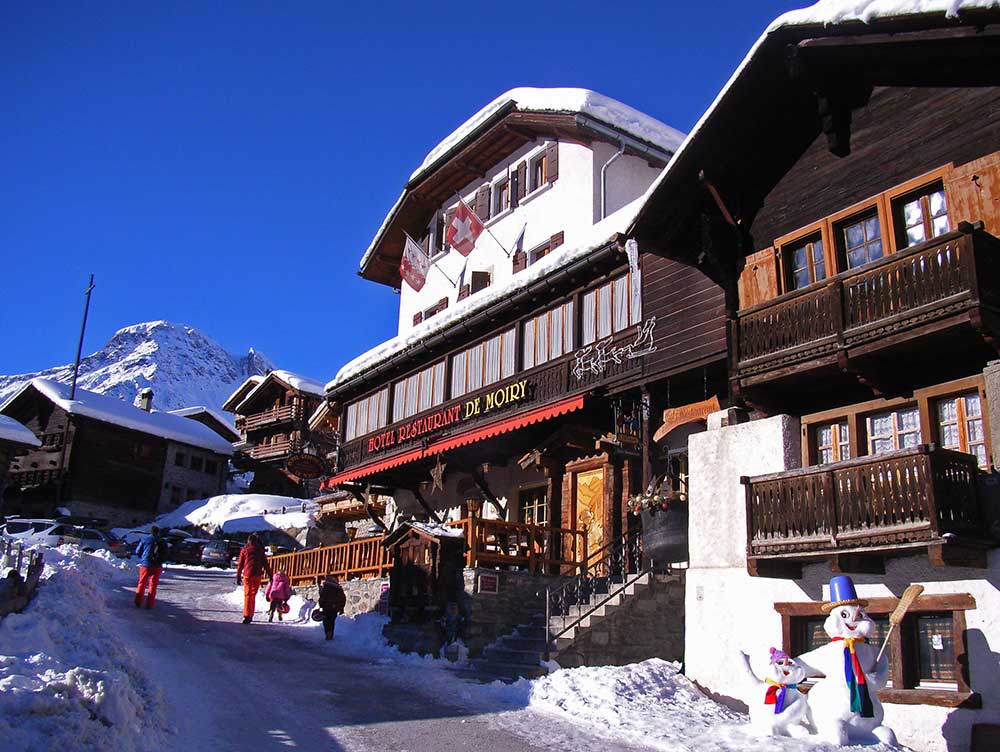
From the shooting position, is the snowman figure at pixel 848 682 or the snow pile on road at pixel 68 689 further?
the snowman figure at pixel 848 682

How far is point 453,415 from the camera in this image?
25000 millimetres

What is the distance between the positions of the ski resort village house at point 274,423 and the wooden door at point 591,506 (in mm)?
39464

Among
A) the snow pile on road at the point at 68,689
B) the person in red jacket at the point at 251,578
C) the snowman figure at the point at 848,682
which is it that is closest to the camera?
the snow pile on road at the point at 68,689

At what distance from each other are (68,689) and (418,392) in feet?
66.2

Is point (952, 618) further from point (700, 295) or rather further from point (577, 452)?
point (577, 452)

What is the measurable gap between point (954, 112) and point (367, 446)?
20.8 metres

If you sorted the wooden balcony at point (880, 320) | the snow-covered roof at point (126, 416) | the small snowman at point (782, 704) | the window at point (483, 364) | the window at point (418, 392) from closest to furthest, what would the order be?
the small snowman at point (782, 704) → the wooden balcony at point (880, 320) → the window at point (483, 364) → the window at point (418, 392) → the snow-covered roof at point (126, 416)

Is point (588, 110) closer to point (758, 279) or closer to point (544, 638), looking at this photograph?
point (758, 279)

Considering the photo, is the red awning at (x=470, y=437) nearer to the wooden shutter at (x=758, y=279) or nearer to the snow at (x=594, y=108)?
the wooden shutter at (x=758, y=279)

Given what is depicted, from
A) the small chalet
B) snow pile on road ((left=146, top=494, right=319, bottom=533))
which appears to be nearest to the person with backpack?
snow pile on road ((left=146, top=494, right=319, bottom=533))

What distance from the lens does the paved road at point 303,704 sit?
32.0ft

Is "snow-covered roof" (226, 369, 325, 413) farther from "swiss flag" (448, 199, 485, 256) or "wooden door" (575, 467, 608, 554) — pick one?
"wooden door" (575, 467, 608, 554)

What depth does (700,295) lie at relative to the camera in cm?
1712

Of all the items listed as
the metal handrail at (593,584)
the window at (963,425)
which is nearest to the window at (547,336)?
the metal handrail at (593,584)
